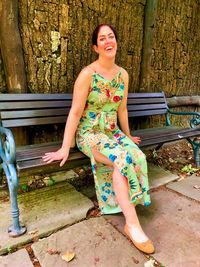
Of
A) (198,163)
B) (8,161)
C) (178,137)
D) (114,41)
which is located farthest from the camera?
(198,163)

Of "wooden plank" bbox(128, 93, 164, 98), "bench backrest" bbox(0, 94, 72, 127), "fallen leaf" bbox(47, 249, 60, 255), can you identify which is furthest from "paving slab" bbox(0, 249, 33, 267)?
"wooden plank" bbox(128, 93, 164, 98)

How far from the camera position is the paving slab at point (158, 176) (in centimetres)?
267

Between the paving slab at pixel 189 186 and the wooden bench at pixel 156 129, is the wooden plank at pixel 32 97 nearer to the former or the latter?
the wooden bench at pixel 156 129

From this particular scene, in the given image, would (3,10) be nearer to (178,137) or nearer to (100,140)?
(100,140)

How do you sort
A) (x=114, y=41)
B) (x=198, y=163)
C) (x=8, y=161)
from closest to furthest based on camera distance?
(x=8, y=161), (x=114, y=41), (x=198, y=163)

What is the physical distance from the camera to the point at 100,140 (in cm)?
190

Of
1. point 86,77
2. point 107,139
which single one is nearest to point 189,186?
point 107,139

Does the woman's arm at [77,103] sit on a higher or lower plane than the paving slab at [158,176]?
higher

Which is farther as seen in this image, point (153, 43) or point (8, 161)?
point (153, 43)

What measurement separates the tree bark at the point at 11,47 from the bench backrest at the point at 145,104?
1.47 metres

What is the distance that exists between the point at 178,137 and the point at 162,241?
57.2 inches

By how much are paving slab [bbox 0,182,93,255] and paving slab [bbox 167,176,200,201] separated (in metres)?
1.12

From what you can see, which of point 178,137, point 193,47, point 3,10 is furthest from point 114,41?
point 193,47

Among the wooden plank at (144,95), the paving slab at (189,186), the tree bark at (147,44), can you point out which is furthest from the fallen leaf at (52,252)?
the tree bark at (147,44)
